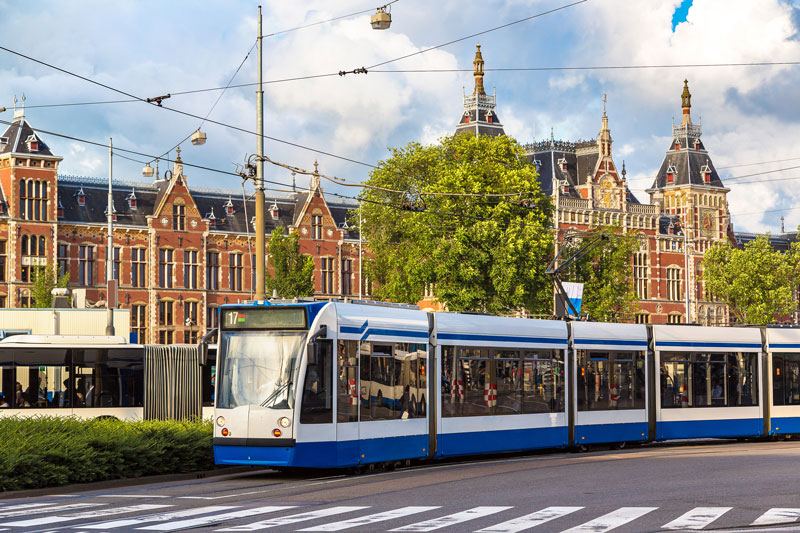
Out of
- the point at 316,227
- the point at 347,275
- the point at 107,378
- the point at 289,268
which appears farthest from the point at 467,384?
the point at 347,275

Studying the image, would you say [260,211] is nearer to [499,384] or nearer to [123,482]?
[499,384]

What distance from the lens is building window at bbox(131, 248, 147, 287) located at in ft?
231

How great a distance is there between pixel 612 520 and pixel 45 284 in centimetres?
5075

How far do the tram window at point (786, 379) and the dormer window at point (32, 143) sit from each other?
47.8m

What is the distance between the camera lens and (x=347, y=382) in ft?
62.8

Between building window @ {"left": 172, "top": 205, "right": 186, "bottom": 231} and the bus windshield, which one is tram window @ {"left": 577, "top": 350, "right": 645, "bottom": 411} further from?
building window @ {"left": 172, "top": 205, "right": 186, "bottom": 231}

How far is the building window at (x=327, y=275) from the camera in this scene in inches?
3105

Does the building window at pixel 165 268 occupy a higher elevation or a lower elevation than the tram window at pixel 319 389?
higher

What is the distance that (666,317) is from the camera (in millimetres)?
93062

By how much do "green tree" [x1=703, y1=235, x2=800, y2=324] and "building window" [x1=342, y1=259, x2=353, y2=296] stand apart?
24.4m

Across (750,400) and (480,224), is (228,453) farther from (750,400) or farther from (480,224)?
(480,224)

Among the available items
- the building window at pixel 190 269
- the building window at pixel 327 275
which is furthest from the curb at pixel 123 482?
the building window at pixel 327 275

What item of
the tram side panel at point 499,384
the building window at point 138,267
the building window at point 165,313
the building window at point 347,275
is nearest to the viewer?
the tram side panel at point 499,384

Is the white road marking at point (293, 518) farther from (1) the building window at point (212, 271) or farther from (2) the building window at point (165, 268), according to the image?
(1) the building window at point (212, 271)
